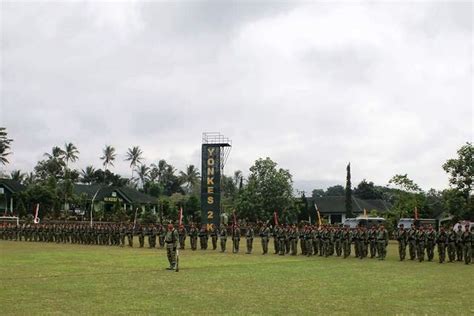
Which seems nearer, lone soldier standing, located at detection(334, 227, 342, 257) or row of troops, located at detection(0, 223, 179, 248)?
lone soldier standing, located at detection(334, 227, 342, 257)

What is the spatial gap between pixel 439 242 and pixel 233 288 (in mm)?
14195

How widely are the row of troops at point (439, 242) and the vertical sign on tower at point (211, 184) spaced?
25.4 m

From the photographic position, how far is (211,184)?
170ft

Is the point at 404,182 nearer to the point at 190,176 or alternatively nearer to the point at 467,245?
the point at 467,245

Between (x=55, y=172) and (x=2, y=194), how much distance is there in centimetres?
1874

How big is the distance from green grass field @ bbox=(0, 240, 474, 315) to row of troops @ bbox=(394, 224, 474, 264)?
267 centimetres

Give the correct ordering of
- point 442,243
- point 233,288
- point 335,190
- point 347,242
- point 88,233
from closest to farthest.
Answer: point 233,288 < point 442,243 < point 347,242 < point 88,233 < point 335,190

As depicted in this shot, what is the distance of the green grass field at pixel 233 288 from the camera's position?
38.9ft

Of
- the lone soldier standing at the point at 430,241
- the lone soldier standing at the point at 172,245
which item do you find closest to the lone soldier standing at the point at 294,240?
the lone soldier standing at the point at 430,241

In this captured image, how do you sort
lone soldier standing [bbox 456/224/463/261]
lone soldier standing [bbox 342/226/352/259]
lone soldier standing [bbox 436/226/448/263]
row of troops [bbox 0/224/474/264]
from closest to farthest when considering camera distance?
lone soldier standing [bbox 436/226/448/263] → lone soldier standing [bbox 456/224/463/261] → row of troops [bbox 0/224/474/264] → lone soldier standing [bbox 342/226/352/259]

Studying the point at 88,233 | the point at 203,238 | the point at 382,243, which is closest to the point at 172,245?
the point at 382,243

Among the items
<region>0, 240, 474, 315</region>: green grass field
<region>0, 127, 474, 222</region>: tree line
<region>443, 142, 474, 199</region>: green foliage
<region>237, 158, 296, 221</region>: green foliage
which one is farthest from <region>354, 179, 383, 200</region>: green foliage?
<region>0, 240, 474, 315</region>: green grass field

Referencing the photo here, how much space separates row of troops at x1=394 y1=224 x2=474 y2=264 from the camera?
2578cm

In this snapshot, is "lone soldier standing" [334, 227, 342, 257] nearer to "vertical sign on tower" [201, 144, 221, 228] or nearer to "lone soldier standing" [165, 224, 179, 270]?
"lone soldier standing" [165, 224, 179, 270]
